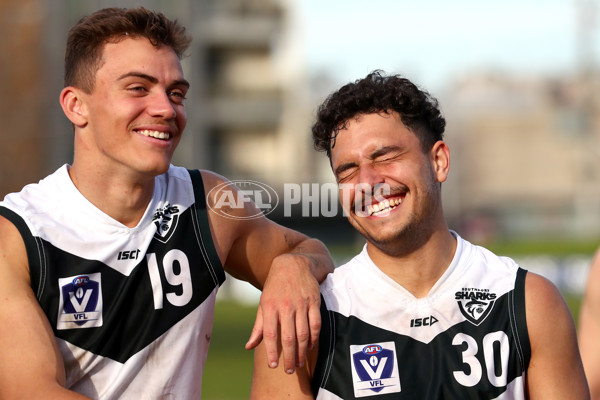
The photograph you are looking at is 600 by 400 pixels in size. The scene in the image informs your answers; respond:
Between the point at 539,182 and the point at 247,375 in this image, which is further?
the point at 539,182

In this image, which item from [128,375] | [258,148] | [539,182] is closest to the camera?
[128,375]

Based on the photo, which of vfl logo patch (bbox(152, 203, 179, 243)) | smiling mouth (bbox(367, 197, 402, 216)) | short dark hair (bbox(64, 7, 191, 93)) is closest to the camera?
smiling mouth (bbox(367, 197, 402, 216))

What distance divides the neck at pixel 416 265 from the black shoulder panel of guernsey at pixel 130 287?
2.56ft

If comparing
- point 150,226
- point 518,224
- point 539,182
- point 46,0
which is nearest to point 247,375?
point 150,226

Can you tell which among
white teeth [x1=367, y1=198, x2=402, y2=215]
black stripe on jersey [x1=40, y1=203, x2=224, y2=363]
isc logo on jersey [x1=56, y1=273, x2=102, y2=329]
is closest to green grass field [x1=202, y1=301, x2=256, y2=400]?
black stripe on jersey [x1=40, y1=203, x2=224, y2=363]

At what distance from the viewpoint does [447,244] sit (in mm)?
3633

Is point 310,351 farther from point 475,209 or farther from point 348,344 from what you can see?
point 475,209

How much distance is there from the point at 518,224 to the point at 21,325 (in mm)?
65998

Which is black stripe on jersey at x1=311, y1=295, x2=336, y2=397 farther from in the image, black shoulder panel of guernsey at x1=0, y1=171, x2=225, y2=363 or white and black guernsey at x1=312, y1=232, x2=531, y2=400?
black shoulder panel of guernsey at x1=0, y1=171, x2=225, y2=363

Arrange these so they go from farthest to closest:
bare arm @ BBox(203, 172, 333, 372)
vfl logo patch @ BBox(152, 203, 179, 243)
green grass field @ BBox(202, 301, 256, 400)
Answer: green grass field @ BBox(202, 301, 256, 400) < vfl logo patch @ BBox(152, 203, 179, 243) < bare arm @ BBox(203, 172, 333, 372)

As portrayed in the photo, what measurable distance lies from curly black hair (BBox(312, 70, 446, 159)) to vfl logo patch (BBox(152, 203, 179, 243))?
737 millimetres

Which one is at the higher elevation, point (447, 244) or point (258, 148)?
point (258, 148)

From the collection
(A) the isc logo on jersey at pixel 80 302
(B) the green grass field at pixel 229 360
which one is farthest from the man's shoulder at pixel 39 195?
(B) the green grass field at pixel 229 360

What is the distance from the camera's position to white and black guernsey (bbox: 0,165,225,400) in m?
3.55
